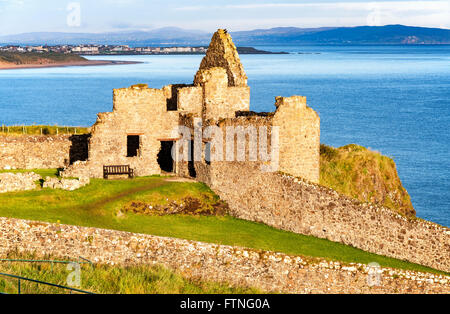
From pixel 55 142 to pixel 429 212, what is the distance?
1159 inches

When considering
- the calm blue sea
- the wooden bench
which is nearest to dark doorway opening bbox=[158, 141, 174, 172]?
the wooden bench

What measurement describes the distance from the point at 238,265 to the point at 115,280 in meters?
4.52

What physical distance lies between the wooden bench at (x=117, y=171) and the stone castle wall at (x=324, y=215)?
429 centimetres

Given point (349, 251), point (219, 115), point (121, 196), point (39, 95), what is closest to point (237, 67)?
point (219, 115)

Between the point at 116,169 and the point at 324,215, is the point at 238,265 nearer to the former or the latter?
the point at 324,215

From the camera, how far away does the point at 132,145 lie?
37.8 m

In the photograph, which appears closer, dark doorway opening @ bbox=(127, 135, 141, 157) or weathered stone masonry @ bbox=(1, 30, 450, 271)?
weathered stone masonry @ bbox=(1, 30, 450, 271)

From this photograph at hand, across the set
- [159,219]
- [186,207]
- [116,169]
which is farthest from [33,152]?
[159,219]

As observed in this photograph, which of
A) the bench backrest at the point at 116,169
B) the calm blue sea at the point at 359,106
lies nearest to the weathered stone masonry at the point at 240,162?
the bench backrest at the point at 116,169

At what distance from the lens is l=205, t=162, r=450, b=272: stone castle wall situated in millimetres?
26438

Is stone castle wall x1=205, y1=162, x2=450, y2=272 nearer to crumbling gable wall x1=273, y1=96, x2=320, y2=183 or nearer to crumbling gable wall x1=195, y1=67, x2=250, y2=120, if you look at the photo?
crumbling gable wall x1=273, y1=96, x2=320, y2=183

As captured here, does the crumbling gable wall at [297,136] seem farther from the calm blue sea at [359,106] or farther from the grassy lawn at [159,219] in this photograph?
the calm blue sea at [359,106]

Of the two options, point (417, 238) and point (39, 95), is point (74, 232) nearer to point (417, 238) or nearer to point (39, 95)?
point (417, 238)

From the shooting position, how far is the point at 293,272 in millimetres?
24203
